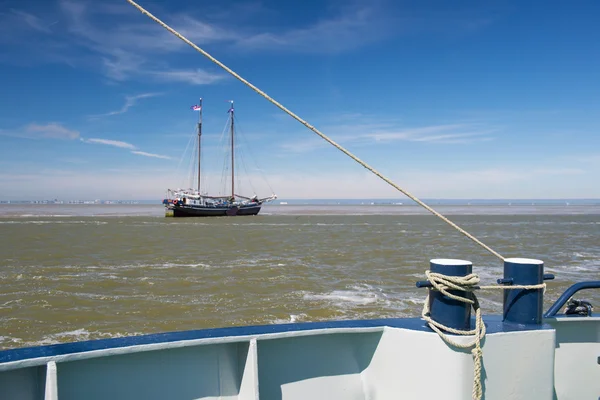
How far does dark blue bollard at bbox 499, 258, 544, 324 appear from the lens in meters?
2.49

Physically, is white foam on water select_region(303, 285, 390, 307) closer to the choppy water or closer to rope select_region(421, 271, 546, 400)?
the choppy water

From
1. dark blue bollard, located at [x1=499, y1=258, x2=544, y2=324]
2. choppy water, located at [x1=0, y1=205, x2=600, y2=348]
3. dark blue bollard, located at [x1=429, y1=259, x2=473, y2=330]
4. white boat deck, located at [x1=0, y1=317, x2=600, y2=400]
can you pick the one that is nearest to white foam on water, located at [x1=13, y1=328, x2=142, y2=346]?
choppy water, located at [x1=0, y1=205, x2=600, y2=348]

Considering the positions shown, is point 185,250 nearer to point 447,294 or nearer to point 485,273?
point 485,273

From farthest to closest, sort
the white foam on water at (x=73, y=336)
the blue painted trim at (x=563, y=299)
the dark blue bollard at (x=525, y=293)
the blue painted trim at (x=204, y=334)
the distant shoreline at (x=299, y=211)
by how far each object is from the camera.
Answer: the distant shoreline at (x=299, y=211), the white foam on water at (x=73, y=336), the blue painted trim at (x=563, y=299), the dark blue bollard at (x=525, y=293), the blue painted trim at (x=204, y=334)

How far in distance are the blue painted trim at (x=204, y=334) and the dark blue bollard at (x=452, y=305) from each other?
14cm

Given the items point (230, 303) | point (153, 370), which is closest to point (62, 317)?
point (230, 303)

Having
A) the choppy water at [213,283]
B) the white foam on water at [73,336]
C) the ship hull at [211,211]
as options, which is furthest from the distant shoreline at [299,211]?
the white foam on water at [73,336]

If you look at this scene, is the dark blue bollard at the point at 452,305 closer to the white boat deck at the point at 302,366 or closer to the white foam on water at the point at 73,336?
the white boat deck at the point at 302,366

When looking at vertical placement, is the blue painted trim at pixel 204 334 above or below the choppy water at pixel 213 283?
above

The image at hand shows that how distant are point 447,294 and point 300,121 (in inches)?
52.6

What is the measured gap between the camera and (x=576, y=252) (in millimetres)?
18031

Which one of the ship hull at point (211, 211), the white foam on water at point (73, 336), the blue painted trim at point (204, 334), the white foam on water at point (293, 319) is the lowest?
the white foam on water at point (73, 336)

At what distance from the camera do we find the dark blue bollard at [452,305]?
7.43 ft

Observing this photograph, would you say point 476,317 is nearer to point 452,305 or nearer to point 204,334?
point 452,305
